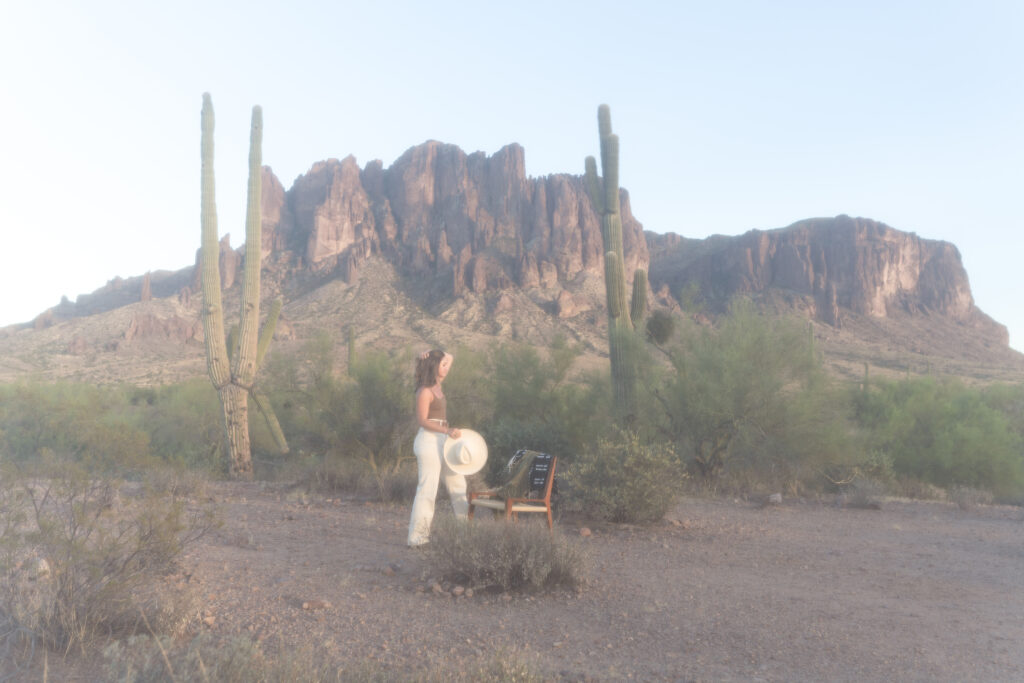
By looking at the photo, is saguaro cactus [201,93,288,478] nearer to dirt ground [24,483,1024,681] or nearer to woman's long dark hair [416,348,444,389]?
dirt ground [24,483,1024,681]

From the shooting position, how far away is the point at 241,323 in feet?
48.7

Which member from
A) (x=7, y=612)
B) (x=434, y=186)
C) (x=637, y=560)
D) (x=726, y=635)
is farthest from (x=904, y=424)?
(x=434, y=186)

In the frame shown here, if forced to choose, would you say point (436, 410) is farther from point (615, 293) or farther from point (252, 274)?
point (252, 274)

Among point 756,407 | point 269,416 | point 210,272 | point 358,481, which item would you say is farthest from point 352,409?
point 756,407

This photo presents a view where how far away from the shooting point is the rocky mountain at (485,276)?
59562mm

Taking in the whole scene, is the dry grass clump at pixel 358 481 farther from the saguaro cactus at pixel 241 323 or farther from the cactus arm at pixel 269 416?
the cactus arm at pixel 269 416

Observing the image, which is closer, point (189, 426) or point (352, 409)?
point (352, 409)

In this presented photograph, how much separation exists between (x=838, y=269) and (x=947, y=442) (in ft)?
254

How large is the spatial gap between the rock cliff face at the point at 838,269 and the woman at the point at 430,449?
75.9 metres

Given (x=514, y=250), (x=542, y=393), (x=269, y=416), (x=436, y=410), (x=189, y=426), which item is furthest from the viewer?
(x=514, y=250)

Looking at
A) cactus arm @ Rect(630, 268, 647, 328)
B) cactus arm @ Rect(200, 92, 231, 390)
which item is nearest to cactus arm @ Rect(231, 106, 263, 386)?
cactus arm @ Rect(200, 92, 231, 390)

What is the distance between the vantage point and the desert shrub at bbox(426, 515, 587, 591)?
5426 millimetres

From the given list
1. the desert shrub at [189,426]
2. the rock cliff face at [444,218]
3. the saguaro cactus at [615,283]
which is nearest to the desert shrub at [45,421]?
the desert shrub at [189,426]

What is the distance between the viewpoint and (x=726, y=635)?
15.1 feet
